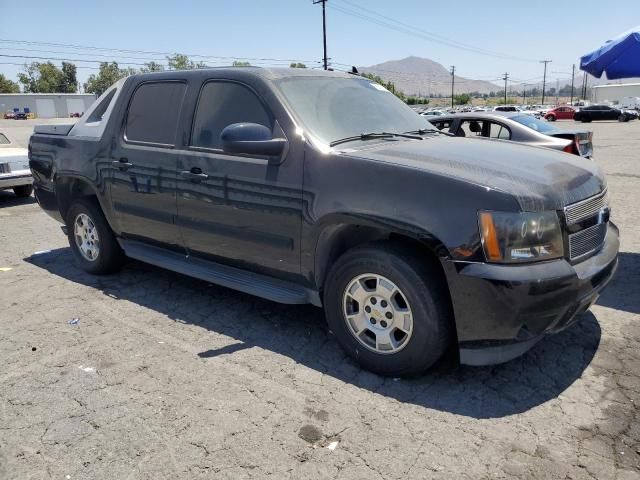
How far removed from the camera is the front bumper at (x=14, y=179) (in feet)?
31.7

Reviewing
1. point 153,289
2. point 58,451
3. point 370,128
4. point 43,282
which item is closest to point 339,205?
point 370,128

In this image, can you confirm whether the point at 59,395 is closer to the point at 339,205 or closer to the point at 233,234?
the point at 233,234

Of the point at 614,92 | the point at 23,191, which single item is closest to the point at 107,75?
the point at 614,92

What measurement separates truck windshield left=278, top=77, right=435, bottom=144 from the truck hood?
31 centimetres

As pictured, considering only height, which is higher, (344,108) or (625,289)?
(344,108)

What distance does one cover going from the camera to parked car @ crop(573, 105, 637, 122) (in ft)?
146

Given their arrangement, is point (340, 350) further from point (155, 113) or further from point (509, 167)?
point (155, 113)

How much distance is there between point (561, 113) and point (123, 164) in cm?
5176

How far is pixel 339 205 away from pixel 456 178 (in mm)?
729

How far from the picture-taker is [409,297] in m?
3.02

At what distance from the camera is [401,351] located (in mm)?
3162

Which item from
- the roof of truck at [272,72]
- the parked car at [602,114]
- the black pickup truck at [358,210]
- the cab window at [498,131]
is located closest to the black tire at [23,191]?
the black pickup truck at [358,210]

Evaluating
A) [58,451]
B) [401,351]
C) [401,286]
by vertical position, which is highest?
[401,286]

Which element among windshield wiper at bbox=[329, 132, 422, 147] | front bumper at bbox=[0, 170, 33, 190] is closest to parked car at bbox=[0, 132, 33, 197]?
front bumper at bbox=[0, 170, 33, 190]
